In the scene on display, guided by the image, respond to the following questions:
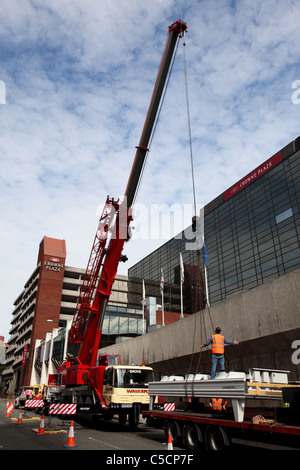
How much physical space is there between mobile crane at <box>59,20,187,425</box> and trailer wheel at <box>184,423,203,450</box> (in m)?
5.69

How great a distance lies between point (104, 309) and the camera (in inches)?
716

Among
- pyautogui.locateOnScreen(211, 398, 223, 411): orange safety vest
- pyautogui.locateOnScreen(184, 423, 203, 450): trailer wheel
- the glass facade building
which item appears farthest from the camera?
the glass facade building

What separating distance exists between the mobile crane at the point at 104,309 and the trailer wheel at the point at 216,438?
6.66 m

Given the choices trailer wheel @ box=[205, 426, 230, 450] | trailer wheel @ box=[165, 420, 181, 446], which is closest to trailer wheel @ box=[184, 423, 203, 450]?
trailer wheel @ box=[205, 426, 230, 450]

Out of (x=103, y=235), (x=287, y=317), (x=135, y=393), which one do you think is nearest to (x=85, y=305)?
(x=103, y=235)

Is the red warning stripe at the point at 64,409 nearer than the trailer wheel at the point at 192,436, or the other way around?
the trailer wheel at the point at 192,436

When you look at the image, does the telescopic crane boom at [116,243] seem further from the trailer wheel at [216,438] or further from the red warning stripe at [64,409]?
the trailer wheel at [216,438]

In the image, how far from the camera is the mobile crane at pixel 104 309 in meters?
15.4

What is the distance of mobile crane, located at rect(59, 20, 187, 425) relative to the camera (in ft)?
50.5

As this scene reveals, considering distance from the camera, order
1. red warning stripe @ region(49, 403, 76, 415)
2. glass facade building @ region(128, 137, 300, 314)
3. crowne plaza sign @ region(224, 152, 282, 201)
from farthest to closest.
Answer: crowne plaza sign @ region(224, 152, 282, 201), glass facade building @ region(128, 137, 300, 314), red warning stripe @ region(49, 403, 76, 415)

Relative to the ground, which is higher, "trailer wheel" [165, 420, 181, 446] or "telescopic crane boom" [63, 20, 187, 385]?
"telescopic crane boom" [63, 20, 187, 385]

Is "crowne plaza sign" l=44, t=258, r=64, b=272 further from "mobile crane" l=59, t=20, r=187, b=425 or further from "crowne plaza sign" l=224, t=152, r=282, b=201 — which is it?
"mobile crane" l=59, t=20, r=187, b=425

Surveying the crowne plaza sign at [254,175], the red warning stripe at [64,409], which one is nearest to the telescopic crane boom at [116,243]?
the red warning stripe at [64,409]
